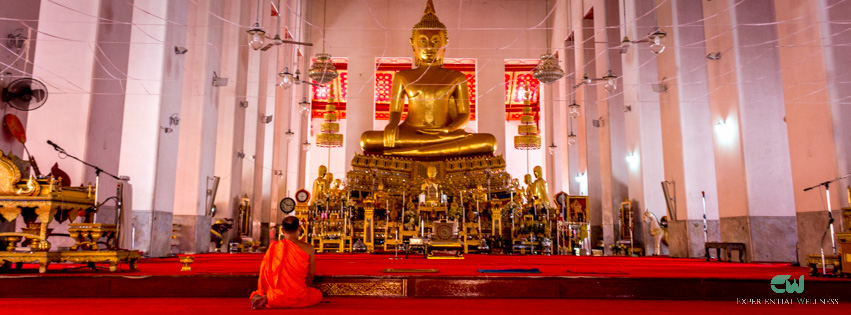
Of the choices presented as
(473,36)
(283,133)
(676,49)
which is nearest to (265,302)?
(676,49)

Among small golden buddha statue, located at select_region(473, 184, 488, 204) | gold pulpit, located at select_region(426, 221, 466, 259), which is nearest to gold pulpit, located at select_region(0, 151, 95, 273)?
gold pulpit, located at select_region(426, 221, 466, 259)

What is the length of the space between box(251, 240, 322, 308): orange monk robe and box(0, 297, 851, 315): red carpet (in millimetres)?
77

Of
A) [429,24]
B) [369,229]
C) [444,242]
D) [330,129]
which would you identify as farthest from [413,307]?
[330,129]

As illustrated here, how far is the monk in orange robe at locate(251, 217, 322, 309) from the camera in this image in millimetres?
2645

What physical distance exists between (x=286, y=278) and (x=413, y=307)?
0.65 m

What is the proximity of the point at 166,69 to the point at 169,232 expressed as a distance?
1.91 metres

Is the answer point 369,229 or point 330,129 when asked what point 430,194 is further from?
point 330,129

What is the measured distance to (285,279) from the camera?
2.69 metres

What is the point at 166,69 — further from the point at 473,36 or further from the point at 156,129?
the point at 473,36

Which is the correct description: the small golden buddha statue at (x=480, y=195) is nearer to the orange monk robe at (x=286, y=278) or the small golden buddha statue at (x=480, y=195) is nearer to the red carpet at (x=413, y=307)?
the red carpet at (x=413, y=307)

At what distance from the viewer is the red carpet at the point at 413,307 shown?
8.53 feet

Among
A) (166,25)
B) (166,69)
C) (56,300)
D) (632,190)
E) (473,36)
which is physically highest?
(473,36)

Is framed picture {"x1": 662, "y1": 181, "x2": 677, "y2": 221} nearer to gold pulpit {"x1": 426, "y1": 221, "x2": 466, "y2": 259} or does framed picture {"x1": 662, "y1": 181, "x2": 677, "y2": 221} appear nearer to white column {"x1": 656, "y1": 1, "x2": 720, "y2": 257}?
white column {"x1": 656, "y1": 1, "x2": 720, "y2": 257}

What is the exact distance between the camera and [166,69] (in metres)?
6.35
